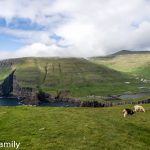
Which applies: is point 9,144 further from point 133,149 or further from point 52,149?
point 133,149

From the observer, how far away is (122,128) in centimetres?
4066

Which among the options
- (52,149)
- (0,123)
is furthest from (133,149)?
(0,123)

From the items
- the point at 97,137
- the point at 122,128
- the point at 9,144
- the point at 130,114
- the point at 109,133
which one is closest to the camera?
the point at 9,144

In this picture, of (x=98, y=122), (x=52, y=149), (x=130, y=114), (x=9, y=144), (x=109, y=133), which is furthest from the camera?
(x=130, y=114)

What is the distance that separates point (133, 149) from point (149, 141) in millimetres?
5670

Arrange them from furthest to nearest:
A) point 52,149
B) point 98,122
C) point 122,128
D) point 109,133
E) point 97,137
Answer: point 98,122 → point 122,128 → point 109,133 → point 97,137 → point 52,149

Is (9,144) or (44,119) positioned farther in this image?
(44,119)

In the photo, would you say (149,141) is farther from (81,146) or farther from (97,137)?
(81,146)

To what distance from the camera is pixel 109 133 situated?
36531 mm

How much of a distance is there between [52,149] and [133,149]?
8.07 m

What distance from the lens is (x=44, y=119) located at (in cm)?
4669

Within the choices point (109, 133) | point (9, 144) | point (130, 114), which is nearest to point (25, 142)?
point (9, 144)

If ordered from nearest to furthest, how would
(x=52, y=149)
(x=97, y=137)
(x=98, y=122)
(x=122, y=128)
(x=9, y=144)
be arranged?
(x=52, y=149)
(x=9, y=144)
(x=97, y=137)
(x=122, y=128)
(x=98, y=122)

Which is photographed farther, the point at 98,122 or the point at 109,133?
the point at 98,122
